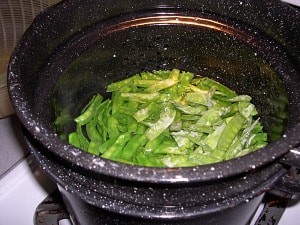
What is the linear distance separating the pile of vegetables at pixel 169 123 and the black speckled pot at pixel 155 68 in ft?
0.14

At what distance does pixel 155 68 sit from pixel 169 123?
10.1 inches

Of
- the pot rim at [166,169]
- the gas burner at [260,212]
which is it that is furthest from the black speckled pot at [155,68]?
the gas burner at [260,212]

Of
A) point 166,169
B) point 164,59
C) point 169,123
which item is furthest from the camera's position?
point 164,59

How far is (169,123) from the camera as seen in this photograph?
1.09 metres

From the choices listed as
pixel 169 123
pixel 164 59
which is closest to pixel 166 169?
pixel 169 123

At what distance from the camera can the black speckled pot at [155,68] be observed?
69 cm

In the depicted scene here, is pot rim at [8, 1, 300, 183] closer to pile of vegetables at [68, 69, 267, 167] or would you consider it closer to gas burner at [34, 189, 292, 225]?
pile of vegetables at [68, 69, 267, 167]

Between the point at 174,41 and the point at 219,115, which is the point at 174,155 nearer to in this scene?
the point at 219,115

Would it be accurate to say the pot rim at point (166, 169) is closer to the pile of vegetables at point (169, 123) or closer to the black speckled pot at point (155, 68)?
the black speckled pot at point (155, 68)

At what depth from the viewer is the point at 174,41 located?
1.19m

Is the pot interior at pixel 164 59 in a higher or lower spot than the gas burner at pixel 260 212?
higher

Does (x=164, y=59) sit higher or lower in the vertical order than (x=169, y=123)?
higher

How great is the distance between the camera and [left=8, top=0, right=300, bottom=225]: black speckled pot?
69 centimetres

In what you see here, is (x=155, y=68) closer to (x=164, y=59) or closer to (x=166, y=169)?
(x=164, y=59)
